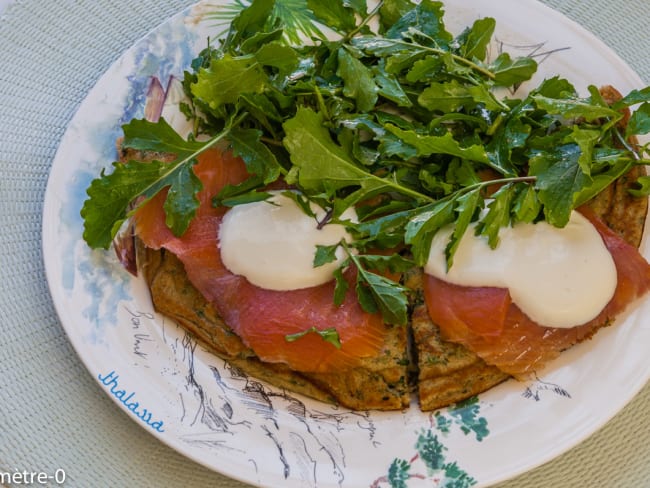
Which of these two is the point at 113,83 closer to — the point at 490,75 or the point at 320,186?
the point at 320,186

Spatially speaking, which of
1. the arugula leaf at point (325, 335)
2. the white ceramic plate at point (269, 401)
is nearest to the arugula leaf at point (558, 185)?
the white ceramic plate at point (269, 401)

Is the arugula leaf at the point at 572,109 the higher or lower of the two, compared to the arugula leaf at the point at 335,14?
higher

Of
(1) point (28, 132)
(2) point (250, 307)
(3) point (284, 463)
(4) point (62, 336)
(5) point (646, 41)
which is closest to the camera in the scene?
(3) point (284, 463)

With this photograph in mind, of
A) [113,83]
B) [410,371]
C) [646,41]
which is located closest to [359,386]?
[410,371]

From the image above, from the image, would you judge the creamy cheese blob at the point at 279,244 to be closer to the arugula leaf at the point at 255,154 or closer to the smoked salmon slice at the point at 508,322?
the arugula leaf at the point at 255,154

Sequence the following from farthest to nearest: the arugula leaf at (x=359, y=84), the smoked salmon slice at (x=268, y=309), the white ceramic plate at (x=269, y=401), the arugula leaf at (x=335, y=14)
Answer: the arugula leaf at (x=335, y=14) < the arugula leaf at (x=359, y=84) < the smoked salmon slice at (x=268, y=309) < the white ceramic plate at (x=269, y=401)

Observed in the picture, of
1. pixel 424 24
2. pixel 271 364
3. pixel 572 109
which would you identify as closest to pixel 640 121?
pixel 572 109

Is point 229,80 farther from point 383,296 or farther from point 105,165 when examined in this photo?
point 383,296
